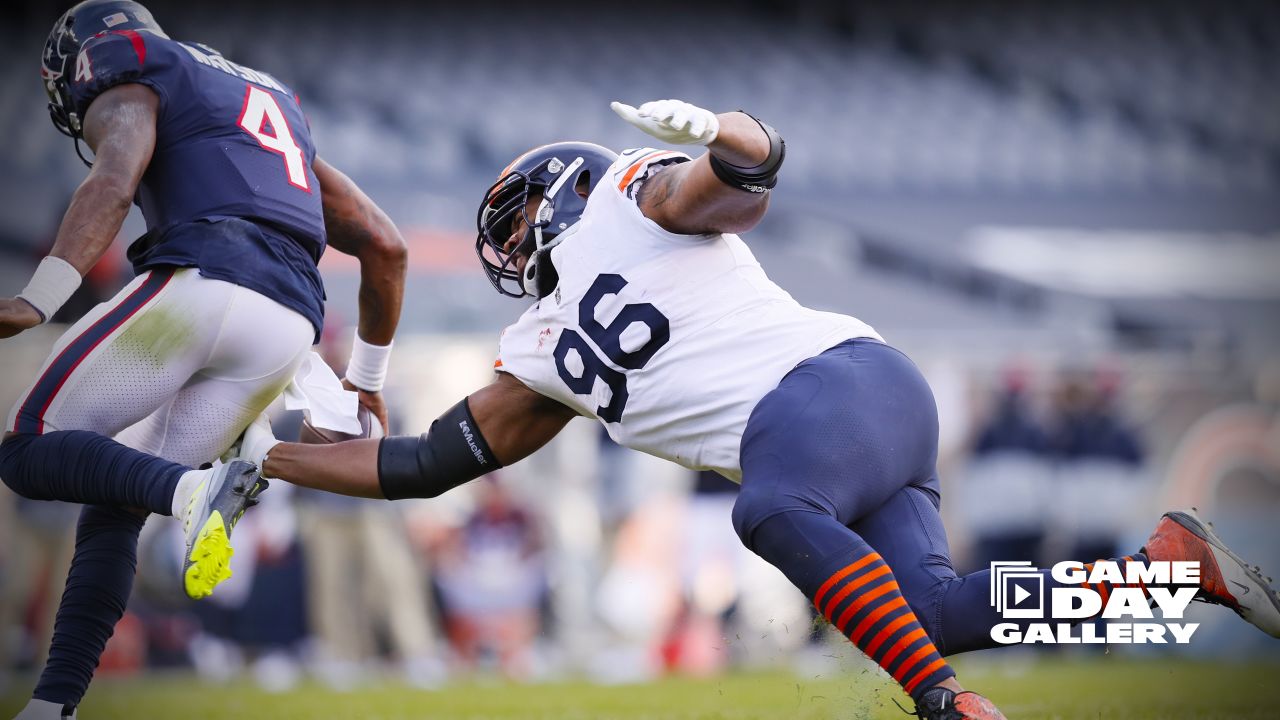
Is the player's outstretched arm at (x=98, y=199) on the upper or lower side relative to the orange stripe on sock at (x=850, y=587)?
upper

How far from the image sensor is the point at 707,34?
663 inches

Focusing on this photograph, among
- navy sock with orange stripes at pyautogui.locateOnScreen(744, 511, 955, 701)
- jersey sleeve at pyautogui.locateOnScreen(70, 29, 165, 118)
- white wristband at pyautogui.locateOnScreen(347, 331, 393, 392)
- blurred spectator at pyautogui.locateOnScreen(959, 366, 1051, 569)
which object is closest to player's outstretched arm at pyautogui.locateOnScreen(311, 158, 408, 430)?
white wristband at pyautogui.locateOnScreen(347, 331, 393, 392)

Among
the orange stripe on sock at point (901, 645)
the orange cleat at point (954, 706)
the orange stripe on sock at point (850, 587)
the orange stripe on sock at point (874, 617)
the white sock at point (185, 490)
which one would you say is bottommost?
the orange cleat at point (954, 706)

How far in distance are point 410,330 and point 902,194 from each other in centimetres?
635

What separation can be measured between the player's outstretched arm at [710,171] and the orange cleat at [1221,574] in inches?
47.0

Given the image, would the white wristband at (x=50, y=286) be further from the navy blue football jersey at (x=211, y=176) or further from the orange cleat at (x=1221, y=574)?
the orange cleat at (x=1221, y=574)

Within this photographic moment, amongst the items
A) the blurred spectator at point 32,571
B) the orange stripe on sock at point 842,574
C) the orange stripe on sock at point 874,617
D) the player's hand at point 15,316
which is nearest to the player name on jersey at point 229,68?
the player's hand at point 15,316

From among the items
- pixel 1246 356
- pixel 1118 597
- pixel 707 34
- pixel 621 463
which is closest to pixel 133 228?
pixel 621 463

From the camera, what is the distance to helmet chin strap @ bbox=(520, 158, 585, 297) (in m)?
3.37

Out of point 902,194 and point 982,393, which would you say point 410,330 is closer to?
point 982,393

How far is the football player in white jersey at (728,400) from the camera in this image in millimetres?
2832

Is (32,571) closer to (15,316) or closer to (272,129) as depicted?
(272,129)

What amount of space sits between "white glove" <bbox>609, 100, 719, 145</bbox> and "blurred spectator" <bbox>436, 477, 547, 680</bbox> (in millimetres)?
6051

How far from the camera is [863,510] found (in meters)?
3.04
